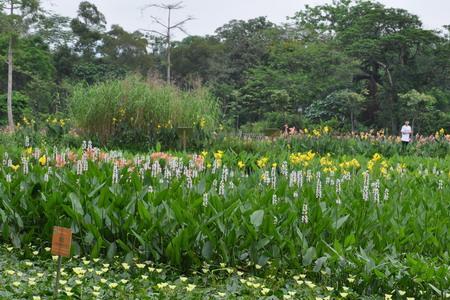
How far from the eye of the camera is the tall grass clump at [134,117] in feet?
35.2

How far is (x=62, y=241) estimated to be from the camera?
9.09ft

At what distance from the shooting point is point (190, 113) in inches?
A: 437

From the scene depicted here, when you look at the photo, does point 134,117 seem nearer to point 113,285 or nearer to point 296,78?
point 113,285

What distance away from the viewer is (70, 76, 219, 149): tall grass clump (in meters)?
10.7

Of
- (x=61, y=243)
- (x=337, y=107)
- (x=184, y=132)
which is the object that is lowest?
(x=61, y=243)

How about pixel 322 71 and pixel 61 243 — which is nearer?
pixel 61 243

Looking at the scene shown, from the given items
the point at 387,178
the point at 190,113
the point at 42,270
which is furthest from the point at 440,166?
the point at 42,270

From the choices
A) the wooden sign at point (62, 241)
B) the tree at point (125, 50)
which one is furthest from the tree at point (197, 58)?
the wooden sign at point (62, 241)

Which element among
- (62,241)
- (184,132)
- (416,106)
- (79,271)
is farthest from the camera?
(416,106)

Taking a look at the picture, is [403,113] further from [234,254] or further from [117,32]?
[234,254]

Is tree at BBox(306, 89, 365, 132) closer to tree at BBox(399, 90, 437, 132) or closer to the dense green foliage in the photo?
the dense green foliage

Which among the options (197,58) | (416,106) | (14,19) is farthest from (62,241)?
(197,58)

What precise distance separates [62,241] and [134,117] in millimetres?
8237

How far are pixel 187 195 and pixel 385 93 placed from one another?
2314 cm
